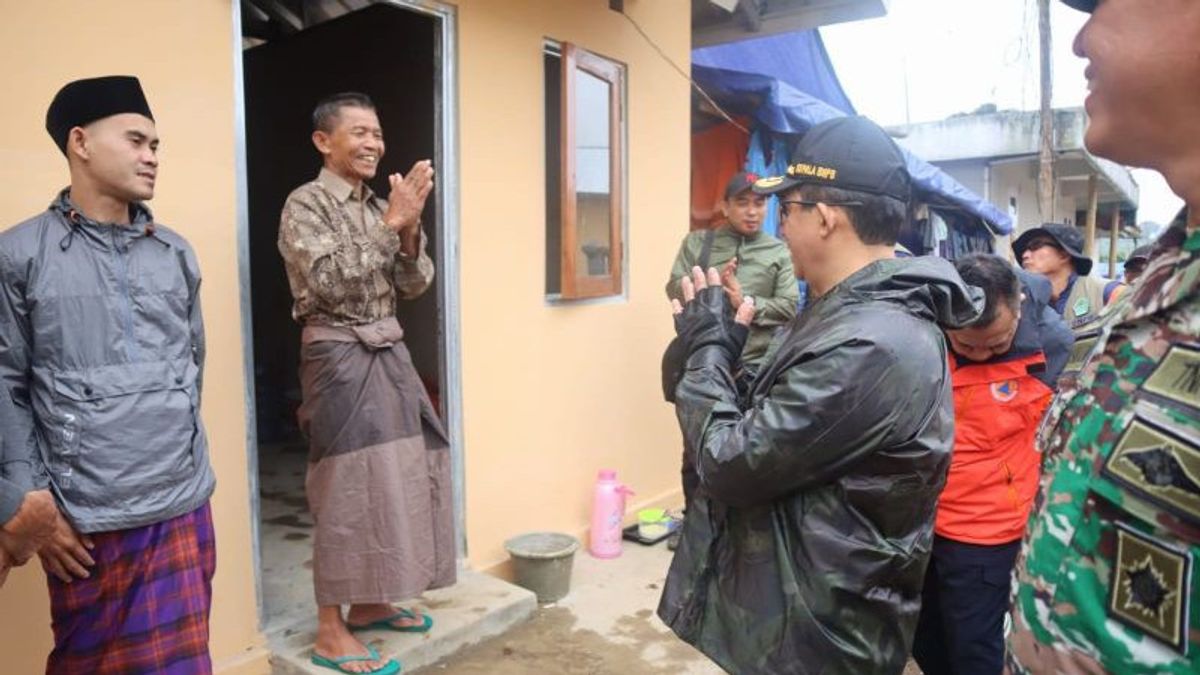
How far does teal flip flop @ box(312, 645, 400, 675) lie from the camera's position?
2.99 metres

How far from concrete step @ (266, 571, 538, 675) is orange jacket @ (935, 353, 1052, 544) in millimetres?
1887

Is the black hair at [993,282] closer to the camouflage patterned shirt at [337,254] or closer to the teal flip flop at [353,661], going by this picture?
the camouflage patterned shirt at [337,254]

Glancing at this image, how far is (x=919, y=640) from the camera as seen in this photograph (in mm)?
2555

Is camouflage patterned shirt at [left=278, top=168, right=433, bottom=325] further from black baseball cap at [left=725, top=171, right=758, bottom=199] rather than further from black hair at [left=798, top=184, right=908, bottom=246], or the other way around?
black baseball cap at [left=725, top=171, right=758, bottom=199]

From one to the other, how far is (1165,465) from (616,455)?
4031mm

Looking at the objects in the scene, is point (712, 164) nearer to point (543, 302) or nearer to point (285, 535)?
point (543, 302)

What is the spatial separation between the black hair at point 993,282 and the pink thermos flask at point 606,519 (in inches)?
96.4

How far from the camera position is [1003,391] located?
252 cm

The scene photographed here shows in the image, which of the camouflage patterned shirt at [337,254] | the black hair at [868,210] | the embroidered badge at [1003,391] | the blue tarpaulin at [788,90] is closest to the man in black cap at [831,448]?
the black hair at [868,210]

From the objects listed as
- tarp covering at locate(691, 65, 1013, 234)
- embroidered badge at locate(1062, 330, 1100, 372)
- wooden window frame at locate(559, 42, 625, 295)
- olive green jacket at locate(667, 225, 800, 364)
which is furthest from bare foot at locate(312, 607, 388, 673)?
tarp covering at locate(691, 65, 1013, 234)

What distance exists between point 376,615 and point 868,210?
98.1 inches

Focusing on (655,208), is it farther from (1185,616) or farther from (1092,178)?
(1092,178)

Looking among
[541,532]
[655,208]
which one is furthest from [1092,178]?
[541,532]

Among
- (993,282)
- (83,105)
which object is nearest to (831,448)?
(993,282)
